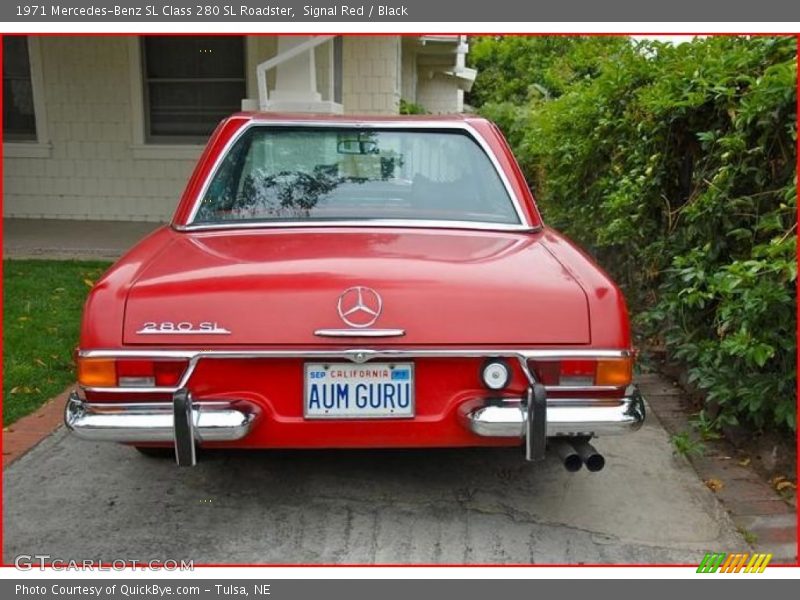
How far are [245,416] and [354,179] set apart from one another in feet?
4.73

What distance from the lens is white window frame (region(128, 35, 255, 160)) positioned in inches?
395

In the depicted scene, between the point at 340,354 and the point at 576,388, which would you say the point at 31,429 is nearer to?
the point at 340,354

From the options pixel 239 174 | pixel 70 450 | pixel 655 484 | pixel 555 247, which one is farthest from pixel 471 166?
pixel 70 450

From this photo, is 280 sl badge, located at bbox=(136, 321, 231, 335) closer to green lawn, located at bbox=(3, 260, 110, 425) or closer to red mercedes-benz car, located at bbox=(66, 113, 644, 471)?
red mercedes-benz car, located at bbox=(66, 113, 644, 471)

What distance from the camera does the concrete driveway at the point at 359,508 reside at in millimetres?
2967

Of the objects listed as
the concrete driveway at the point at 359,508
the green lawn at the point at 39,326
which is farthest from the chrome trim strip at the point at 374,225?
the green lawn at the point at 39,326

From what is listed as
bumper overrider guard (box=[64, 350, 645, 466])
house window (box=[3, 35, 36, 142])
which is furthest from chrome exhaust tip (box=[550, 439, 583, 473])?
house window (box=[3, 35, 36, 142])

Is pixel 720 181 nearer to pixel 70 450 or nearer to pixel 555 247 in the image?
pixel 555 247

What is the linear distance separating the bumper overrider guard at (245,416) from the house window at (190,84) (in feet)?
26.9

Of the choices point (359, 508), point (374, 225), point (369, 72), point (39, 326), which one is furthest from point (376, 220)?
point (369, 72)

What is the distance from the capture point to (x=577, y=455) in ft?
9.45

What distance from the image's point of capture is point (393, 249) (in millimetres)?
3053

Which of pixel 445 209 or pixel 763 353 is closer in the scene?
pixel 763 353

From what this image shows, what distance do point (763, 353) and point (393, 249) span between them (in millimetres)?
1550
